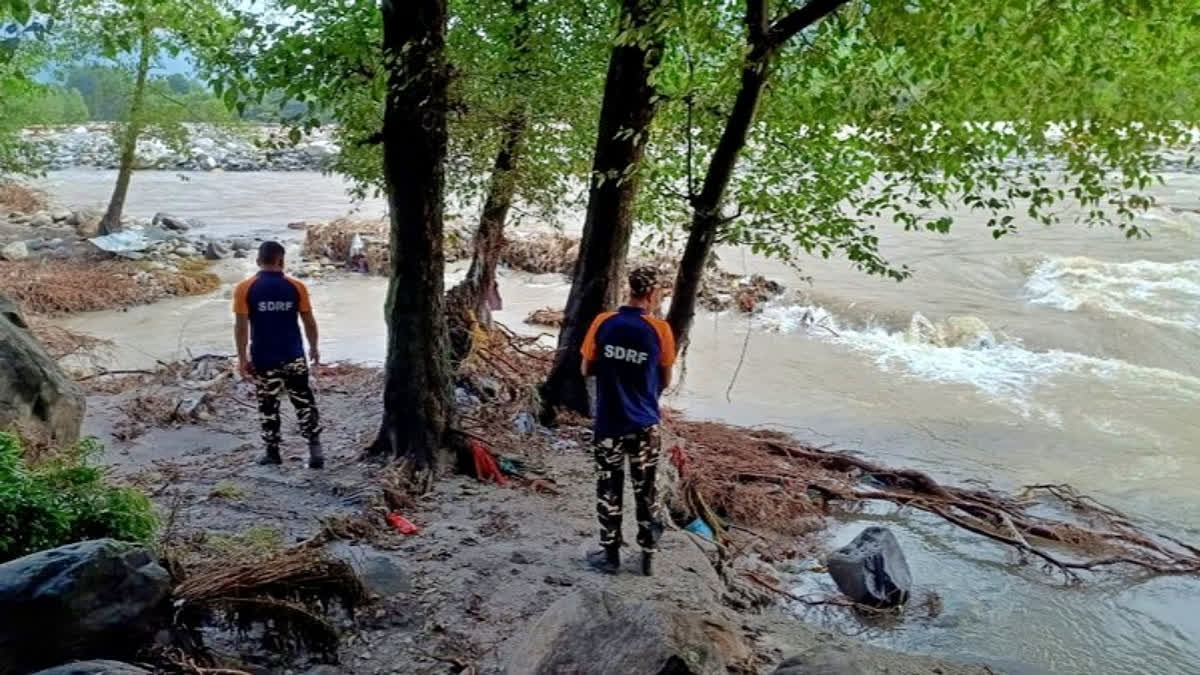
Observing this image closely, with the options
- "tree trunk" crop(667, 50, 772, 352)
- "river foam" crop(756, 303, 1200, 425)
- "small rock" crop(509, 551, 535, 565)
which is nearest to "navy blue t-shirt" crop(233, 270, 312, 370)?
"small rock" crop(509, 551, 535, 565)

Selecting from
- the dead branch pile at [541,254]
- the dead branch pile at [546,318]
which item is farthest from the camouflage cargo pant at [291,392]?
the dead branch pile at [541,254]

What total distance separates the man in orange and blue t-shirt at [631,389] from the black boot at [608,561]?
0.63ft

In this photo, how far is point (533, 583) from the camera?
5.61m

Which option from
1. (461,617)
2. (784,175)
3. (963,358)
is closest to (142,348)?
(784,175)

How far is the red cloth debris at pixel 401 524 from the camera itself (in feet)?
20.5

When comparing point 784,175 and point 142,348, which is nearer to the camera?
point 784,175

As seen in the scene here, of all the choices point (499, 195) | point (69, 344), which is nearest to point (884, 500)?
point (499, 195)

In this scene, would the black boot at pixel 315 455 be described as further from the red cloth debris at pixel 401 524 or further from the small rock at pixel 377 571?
the small rock at pixel 377 571

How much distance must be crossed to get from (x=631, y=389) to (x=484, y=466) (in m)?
2.35

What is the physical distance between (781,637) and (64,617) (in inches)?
144

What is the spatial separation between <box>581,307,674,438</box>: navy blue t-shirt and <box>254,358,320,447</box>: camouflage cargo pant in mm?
2854

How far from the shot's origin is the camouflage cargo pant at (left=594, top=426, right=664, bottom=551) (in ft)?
18.6

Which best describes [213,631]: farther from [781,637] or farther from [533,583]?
[781,637]

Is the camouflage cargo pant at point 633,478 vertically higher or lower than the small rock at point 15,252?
higher
